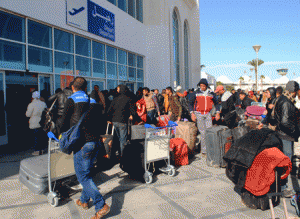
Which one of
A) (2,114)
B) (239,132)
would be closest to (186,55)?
(2,114)

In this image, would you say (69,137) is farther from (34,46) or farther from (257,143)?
(34,46)

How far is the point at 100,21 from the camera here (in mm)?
12945

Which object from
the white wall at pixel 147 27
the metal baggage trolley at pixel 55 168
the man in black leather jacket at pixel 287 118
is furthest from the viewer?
the white wall at pixel 147 27

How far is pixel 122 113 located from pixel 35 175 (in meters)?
2.62

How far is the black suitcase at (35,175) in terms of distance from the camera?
158 inches

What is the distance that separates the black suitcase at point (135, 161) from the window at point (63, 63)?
257 inches

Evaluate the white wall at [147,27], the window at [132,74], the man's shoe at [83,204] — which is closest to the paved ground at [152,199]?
the man's shoe at [83,204]

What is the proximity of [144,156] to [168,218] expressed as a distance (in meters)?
1.57

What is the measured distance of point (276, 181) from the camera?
3459 mm

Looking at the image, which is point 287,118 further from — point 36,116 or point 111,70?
point 111,70

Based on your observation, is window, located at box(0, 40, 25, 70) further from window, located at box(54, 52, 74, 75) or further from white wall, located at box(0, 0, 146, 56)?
window, located at box(54, 52, 74, 75)

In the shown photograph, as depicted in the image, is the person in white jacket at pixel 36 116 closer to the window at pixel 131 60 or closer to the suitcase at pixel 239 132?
the suitcase at pixel 239 132

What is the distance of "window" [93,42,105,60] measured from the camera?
13098 millimetres

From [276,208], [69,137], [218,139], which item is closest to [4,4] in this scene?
[69,137]
